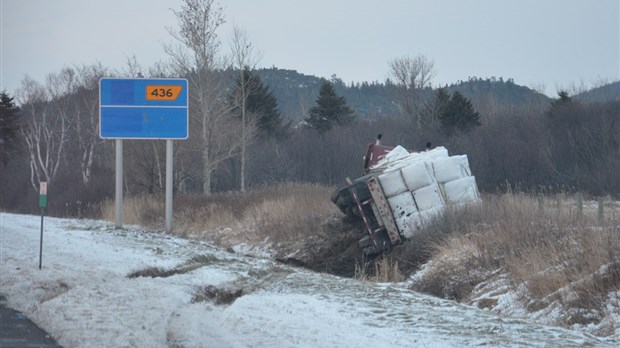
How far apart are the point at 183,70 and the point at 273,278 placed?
1128 inches

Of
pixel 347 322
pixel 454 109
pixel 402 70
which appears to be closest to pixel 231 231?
pixel 347 322

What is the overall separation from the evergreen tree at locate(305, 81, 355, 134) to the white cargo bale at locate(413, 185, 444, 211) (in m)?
56.2

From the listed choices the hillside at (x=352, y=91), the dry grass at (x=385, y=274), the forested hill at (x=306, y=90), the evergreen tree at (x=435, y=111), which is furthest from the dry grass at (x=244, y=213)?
the forested hill at (x=306, y=90)

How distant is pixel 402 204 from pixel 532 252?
6319 mm

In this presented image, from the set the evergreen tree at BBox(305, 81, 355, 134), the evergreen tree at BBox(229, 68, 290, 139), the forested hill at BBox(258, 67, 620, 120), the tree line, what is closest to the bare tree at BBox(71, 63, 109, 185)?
the tree line

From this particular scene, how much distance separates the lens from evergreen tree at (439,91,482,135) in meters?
67.6

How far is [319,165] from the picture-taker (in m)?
67.2

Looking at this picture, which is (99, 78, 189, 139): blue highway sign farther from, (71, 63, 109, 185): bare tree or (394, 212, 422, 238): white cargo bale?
(71, 63, 109, 185): bare tree

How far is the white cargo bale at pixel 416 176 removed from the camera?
1931 centimetres

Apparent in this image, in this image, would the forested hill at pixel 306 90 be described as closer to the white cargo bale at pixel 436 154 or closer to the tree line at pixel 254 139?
the tree line at pixel 254 139

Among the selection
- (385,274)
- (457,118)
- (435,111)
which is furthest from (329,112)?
(385,274)

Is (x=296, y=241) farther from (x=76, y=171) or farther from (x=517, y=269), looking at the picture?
(x=76, y=171)

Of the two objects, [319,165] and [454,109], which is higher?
[454,109]

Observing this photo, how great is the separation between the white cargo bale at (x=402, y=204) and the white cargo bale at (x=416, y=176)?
0.21m
